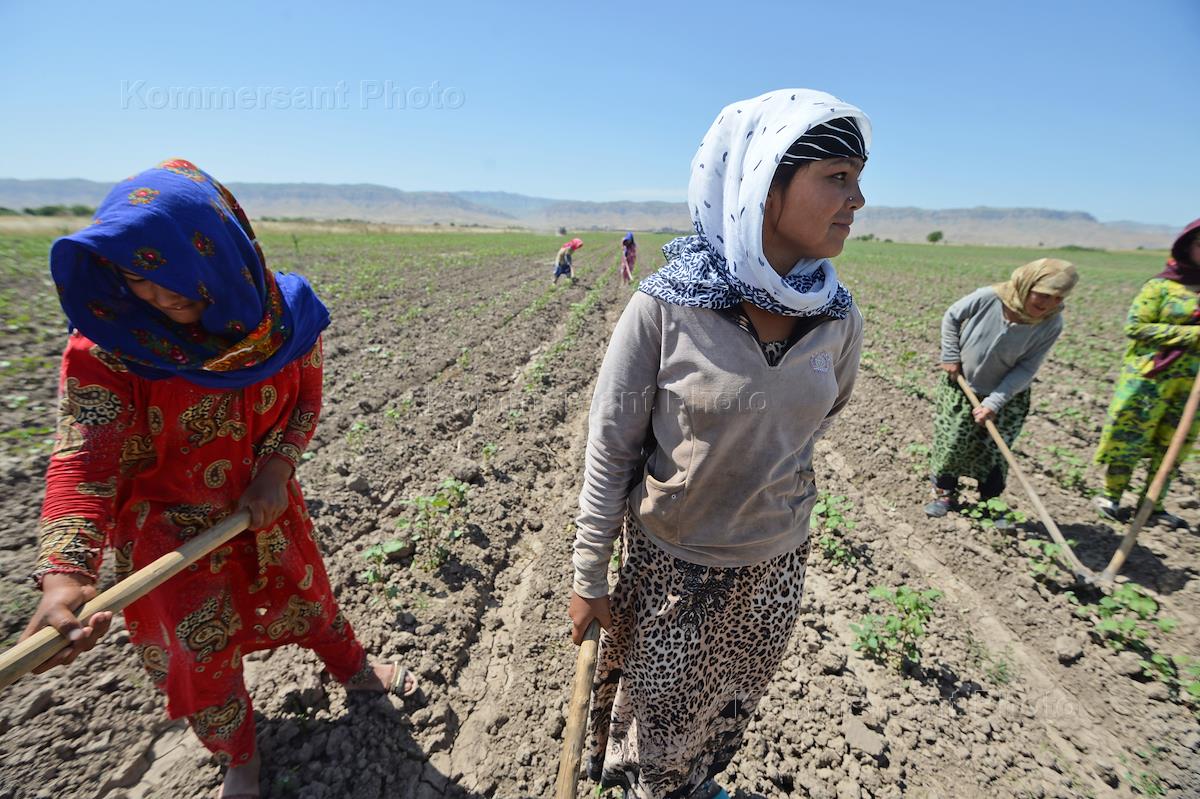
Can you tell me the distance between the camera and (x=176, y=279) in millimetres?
1240

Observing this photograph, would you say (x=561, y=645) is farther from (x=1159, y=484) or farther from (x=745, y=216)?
(x=1159, y=484)

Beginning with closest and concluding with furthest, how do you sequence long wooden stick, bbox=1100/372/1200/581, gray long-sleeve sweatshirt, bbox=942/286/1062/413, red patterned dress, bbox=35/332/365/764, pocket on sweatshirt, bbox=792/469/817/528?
red patterned dress, bbox=35/332/365/764, pocket on sweatshirt, bbox=792/469/817/528, long wooden stick, bbox=1100/372/1200/581, gray long-sleeve sweatshirt, bbox=942/286/1062/413

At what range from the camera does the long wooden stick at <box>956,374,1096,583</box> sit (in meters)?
3.04

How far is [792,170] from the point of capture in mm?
1123

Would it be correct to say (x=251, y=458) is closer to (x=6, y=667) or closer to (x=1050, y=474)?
(x=6, y=667)

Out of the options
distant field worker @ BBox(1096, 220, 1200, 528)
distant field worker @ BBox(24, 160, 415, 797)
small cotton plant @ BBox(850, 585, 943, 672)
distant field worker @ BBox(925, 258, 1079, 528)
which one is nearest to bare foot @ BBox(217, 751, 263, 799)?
distant field worker @ BBox(24, 160, 415, 797)

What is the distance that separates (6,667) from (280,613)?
90 cm

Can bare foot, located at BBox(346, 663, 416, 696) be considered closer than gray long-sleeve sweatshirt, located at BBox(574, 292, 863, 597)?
No

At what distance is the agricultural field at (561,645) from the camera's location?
2.15m

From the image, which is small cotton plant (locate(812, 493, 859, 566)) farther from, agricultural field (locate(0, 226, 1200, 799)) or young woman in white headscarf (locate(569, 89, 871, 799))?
young woman in white headscarf (locate(569, 89, 871, 799))

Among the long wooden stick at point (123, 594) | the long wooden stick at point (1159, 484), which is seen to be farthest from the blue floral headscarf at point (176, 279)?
the long wooden stick at point (1159, 484)

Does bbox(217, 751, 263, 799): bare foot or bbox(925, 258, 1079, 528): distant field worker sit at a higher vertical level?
bbox(925, 258, 1079, 528): distant field worker

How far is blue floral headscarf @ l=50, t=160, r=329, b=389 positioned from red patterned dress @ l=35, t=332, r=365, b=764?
0.33 ft

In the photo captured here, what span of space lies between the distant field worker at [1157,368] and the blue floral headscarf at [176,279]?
451cm
